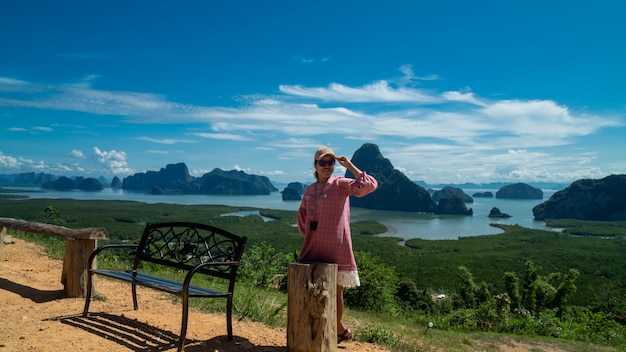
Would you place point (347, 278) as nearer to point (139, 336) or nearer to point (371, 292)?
point (139, 336)

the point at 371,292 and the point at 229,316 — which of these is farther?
the point at 371,292

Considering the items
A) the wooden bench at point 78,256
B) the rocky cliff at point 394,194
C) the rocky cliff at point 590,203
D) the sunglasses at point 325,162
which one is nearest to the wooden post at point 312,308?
the sunglasses at point 325,162

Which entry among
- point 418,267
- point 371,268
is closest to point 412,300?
point 371,268

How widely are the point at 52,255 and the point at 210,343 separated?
5.18m

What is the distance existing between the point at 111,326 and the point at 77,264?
4.04 ft

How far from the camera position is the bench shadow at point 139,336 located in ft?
11.1

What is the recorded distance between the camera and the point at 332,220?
3.41 meters

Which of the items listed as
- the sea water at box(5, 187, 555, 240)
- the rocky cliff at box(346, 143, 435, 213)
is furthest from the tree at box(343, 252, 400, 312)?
the rocky cliff at box(346, 143, 435, 213)

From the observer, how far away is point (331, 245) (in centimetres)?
341

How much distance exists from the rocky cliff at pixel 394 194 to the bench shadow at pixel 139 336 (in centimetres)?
12404

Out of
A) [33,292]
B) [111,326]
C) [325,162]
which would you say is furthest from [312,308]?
[33,292]

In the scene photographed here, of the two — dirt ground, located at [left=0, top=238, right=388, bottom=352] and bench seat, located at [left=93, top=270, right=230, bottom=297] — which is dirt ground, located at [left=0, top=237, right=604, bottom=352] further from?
bench seat, located at [left=93, top=270, right=230, bottom=297]

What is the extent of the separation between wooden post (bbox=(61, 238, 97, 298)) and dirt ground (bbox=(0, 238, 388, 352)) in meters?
0.11

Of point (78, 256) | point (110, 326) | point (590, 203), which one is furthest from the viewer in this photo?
point (590, 203)
